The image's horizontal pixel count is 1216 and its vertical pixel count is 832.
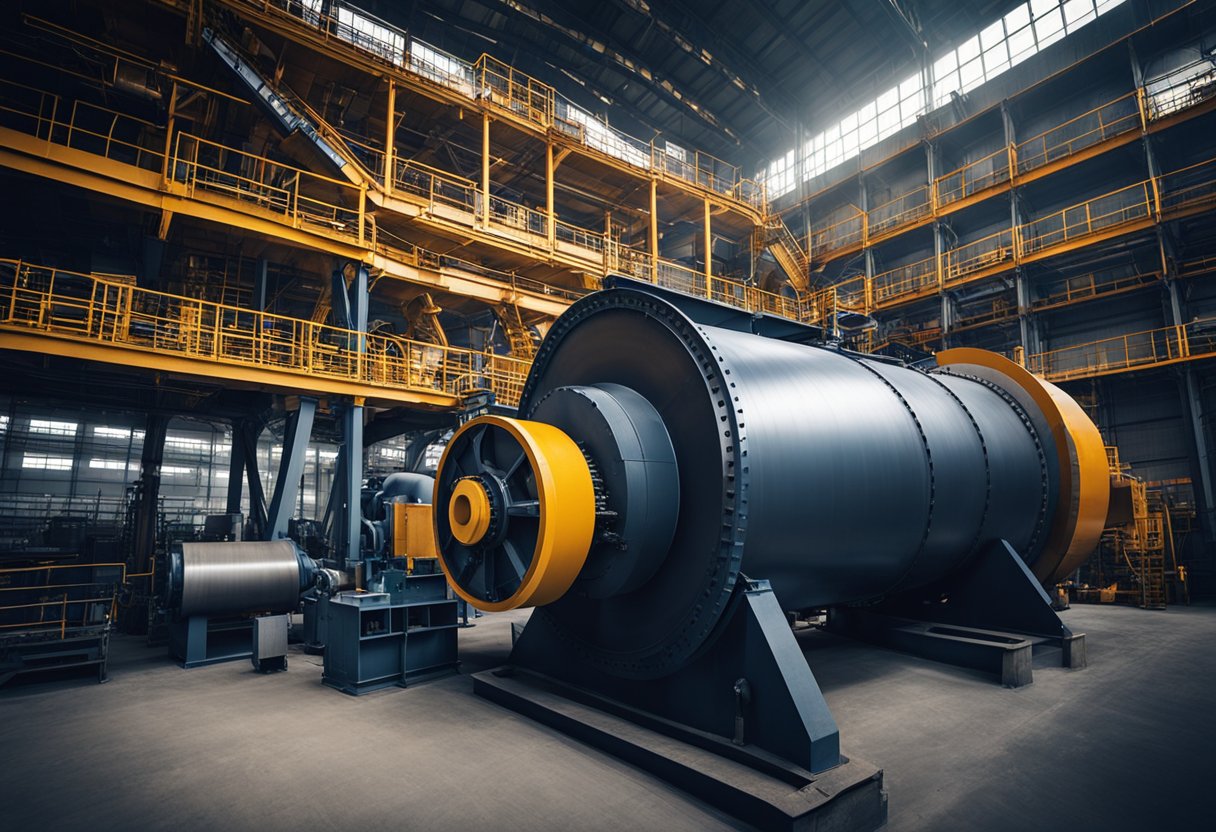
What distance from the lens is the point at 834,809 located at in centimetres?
313

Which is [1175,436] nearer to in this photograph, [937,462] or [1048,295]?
[1048,295]

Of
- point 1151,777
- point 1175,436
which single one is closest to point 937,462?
point 1151,777

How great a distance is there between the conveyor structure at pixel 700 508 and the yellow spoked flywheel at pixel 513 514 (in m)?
0.01

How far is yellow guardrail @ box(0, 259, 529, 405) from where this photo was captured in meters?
9.20

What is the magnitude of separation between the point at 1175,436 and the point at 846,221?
42.4ft

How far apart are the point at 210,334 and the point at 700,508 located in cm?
1371

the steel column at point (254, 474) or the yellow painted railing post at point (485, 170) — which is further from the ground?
the yellow painted railing post at point (485, 170)

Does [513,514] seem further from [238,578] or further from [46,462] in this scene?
[46,462]

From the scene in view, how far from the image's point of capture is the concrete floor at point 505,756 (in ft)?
11.3

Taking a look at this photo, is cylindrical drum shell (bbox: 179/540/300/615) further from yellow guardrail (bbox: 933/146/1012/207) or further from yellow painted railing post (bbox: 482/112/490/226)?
yellow guardrail (bbox: 933/146/1012/207)

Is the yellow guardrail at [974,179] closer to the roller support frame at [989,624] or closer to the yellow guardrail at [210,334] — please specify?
the yellow guardrail at [210,334]

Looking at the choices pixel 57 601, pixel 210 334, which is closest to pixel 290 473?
pixel 57 601

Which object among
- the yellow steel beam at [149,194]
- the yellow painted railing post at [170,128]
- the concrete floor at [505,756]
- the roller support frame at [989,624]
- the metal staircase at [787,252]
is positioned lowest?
the concrete floor at [505,756]

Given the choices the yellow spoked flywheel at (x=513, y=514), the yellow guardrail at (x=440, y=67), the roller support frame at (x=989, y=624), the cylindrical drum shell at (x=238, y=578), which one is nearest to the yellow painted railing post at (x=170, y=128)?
the yellow guardrail at (x=440, y=67)
